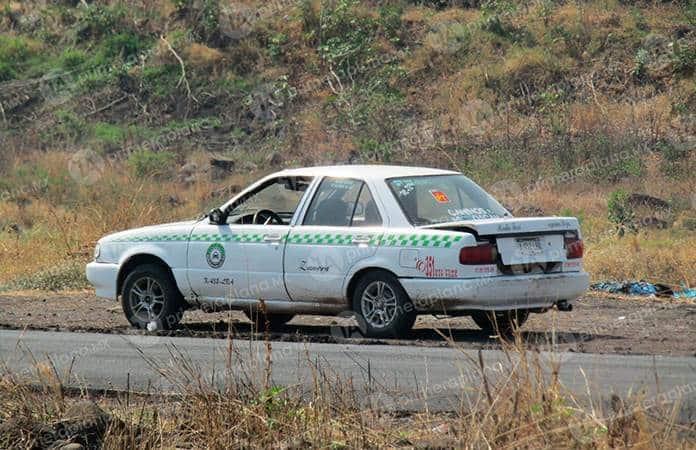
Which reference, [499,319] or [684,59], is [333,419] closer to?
[499,319]

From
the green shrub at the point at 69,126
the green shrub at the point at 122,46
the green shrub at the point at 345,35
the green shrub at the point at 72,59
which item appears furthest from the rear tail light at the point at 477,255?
the green shrub at the point at 72,59

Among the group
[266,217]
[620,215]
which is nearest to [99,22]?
[620,215]

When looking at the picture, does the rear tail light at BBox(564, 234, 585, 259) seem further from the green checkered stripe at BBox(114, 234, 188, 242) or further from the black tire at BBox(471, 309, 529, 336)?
the green checkered stripe at BBox(114, 234, 188, 242)

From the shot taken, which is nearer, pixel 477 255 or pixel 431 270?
pixel 477 255

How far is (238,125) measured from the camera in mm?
38375

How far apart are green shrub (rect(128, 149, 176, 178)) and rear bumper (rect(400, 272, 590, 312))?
2288cm

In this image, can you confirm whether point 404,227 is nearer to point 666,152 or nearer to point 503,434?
point 503,434

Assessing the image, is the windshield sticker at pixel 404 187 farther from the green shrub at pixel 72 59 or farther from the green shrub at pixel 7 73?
the green shrub at pixel 7 73

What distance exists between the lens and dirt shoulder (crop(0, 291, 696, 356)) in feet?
41.4

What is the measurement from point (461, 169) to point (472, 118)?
431cm

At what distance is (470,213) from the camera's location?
13.4m

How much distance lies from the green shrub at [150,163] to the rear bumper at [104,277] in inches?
790

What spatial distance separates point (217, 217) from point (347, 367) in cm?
351

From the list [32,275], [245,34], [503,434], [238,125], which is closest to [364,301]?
[503,434]
